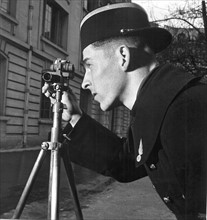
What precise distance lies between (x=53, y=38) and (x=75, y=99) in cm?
33

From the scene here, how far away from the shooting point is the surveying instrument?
4.58ft

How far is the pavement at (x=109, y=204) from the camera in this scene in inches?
61.7

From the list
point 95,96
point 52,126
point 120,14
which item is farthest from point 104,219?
point 120,14

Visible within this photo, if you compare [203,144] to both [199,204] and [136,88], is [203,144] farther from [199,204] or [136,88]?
[136,88]

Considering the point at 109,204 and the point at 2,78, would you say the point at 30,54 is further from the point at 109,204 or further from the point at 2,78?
the point at 109,204

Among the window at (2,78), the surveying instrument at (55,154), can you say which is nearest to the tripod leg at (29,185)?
the surveying instrument at (55,154)

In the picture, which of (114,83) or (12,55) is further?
(12,55)

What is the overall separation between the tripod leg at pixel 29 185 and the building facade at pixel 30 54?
7 centimetres

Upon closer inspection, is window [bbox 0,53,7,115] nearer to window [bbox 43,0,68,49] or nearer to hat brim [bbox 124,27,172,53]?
window [bbox 43,0,68,49]

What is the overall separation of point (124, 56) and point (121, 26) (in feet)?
0.36

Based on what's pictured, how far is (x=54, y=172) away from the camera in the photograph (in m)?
1.48

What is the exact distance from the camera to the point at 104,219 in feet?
5.72

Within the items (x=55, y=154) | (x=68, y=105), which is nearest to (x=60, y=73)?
(x=68, y=105)

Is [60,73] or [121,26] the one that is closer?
[121,26]
